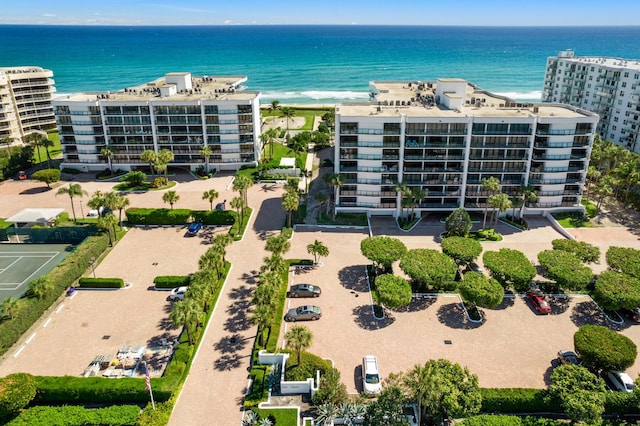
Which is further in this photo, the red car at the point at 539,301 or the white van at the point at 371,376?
the red car at the point at 539,301

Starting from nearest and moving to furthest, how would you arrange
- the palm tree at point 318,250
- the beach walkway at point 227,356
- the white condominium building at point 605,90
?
the beach walkway at point 227,356, the palm tree at point 318,250, the white condominium building at point 605,90

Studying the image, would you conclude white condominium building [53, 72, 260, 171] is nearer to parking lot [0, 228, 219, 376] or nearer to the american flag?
parking lot [0, 228, 219, 376]

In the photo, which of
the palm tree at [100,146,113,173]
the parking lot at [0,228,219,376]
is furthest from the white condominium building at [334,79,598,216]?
the palm tree at [100,146,113,173]

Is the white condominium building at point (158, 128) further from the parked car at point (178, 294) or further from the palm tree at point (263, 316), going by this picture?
the palm tree at point (263, 316)

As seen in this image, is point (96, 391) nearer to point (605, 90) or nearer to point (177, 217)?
point (177, 217)

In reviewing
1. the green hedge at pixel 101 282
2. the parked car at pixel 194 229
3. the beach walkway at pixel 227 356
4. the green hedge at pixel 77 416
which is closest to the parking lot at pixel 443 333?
the beach walkway at pixel 227 356

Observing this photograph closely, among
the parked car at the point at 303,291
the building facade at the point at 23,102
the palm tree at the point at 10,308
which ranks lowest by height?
the parked car at the point at 303,291

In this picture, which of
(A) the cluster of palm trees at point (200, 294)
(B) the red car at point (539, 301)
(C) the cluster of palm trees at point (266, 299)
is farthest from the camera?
(B) the red car at point (539, 301)

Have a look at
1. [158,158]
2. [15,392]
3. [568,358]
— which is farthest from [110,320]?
[568,358]
